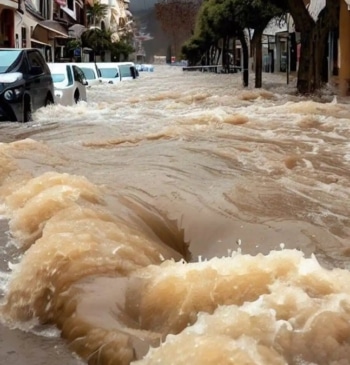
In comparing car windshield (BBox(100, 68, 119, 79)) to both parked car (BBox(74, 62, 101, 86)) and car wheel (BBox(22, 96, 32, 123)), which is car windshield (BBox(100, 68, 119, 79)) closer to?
parked car (BBox(74, 62, 101, 86))

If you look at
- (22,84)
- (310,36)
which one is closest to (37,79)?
(22,84)

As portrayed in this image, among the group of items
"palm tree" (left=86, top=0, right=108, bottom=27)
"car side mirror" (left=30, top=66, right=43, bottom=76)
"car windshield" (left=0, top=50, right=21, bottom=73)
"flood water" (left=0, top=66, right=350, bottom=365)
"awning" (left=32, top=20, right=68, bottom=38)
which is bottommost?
"flood water" (left=0, top=66, right=350, bottom=365)

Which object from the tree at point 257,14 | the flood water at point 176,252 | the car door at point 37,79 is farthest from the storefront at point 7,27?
the flood water at point 176,252

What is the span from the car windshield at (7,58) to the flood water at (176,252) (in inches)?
152

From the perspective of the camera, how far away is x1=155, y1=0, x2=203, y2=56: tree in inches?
3054

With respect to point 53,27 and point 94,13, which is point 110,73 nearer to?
point 53,27

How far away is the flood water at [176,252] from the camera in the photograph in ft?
12.5

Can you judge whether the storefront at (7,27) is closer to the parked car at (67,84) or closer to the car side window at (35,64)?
the parked car at (67,84)

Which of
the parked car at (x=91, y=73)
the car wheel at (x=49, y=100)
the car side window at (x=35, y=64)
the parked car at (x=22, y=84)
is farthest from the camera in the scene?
the parked car at (x=91, y=73)

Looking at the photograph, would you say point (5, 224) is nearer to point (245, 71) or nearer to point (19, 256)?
point (19, 256)

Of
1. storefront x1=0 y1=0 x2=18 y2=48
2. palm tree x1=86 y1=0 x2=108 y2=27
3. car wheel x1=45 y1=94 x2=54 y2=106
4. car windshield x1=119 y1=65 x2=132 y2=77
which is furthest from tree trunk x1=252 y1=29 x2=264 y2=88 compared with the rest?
palm tree x1=86 y1=0 x2=108 y2=27

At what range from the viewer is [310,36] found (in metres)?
23.6

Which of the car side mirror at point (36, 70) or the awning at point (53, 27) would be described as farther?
the awning at point (53, 27)

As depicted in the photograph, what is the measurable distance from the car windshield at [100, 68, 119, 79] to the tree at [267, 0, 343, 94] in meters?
13.5
